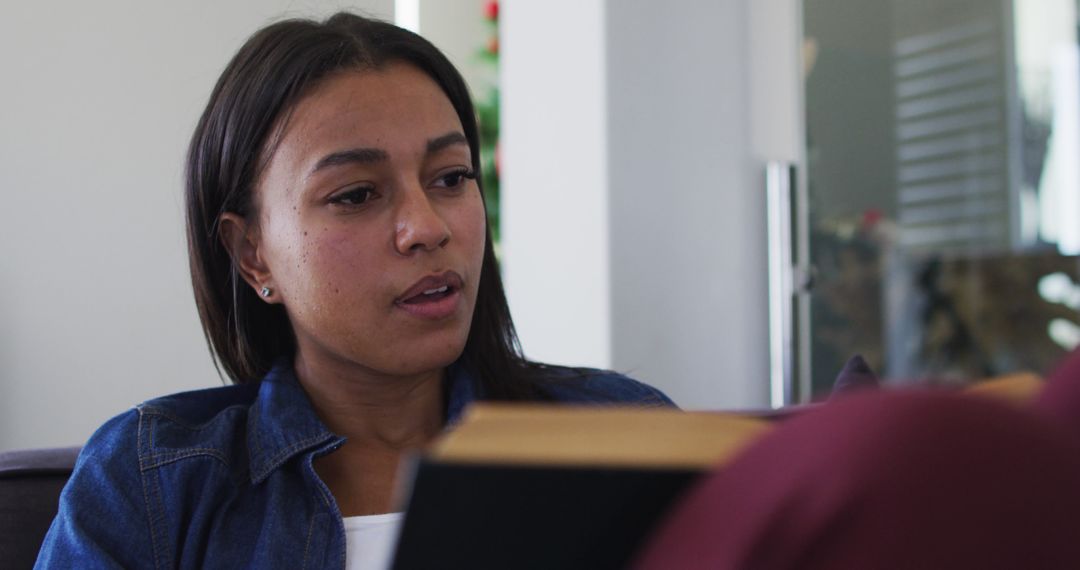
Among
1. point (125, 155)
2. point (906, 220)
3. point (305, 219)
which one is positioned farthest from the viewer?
point (125, 155)

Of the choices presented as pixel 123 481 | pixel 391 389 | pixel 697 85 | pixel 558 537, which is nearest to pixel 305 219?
pixel 391 389

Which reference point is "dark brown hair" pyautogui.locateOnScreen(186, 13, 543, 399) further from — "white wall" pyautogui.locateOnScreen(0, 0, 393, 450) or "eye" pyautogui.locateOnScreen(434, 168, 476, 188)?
"white wall" pyautogui.locateOnScreen(0, 0, 393, 450)

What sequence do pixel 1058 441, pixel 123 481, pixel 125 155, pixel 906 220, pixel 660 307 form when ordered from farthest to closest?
pixel 125 155 < pixel 906 220 < pixel 660 307 < pixel 123 481 < pixel 1058 441

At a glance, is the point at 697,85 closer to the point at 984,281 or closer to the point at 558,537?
the point at 984,281

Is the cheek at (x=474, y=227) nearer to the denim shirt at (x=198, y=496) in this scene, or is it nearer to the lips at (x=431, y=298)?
the lips at (x=431, y=298)

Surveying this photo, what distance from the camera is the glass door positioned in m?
3.08

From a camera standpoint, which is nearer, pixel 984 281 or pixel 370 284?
pixel 370 284

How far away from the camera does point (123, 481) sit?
1178 millimetres

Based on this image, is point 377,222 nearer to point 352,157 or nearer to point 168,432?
point 352,157

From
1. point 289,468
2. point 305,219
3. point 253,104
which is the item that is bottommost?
point 289,468

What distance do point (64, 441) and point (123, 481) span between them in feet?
7.81

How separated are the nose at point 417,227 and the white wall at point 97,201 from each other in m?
2.08

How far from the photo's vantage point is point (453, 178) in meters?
1.34

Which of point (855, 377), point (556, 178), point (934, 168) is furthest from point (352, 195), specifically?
point (934, 168)
